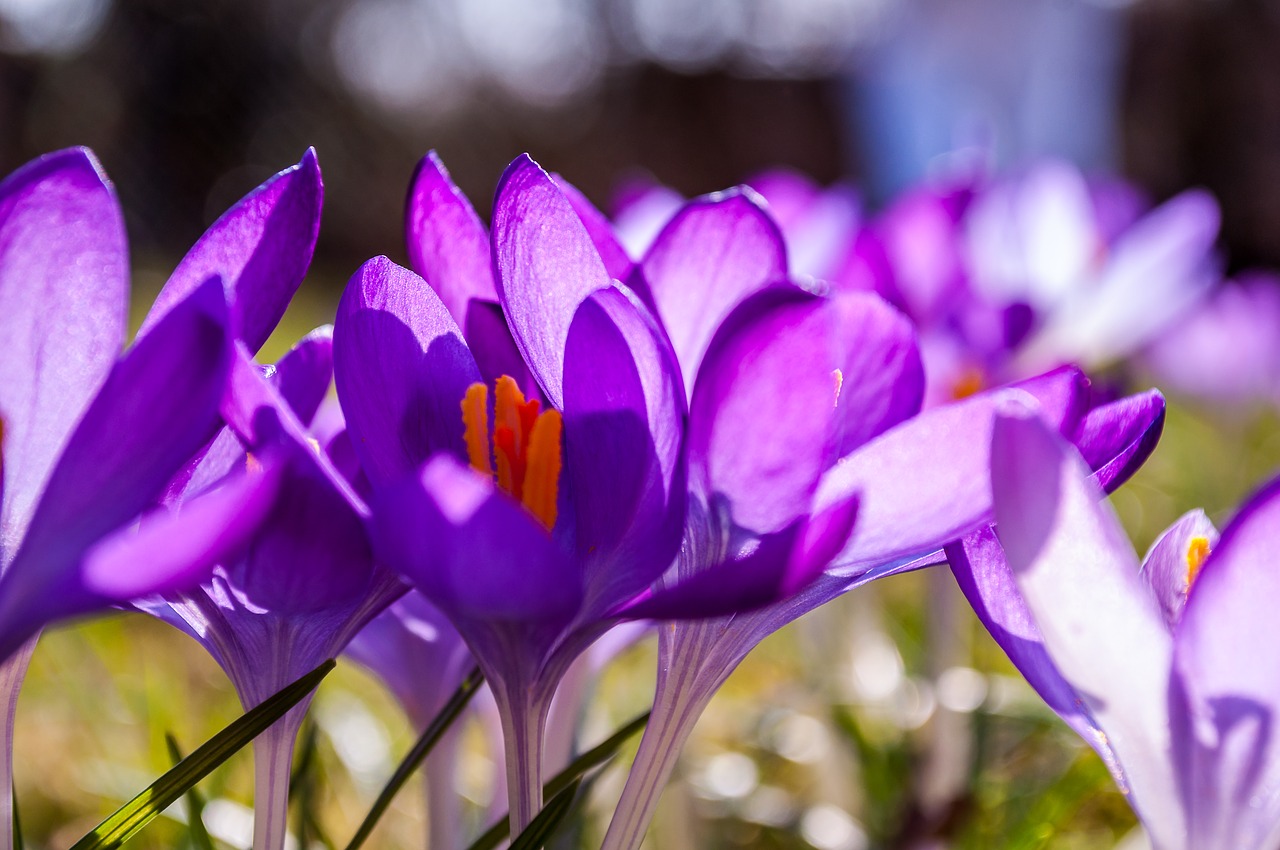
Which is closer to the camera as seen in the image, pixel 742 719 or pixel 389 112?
pixel 742 719

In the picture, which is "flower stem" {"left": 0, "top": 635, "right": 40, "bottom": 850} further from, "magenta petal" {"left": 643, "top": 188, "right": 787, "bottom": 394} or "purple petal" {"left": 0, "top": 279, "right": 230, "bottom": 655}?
"magenta petal" {"left": 643, "top": 188, "right": 787, "bottom": 394}

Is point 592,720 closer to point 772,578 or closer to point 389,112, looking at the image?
point 772,578

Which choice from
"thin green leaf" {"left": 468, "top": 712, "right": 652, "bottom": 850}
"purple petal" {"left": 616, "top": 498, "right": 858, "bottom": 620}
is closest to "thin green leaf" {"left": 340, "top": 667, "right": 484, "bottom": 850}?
"thin green leaf" {"left": 468, "top": 712, "right": 652, "bottom": 850}

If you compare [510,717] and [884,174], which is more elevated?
[510,717]

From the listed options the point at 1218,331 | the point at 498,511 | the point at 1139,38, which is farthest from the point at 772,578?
the point at 1139,38

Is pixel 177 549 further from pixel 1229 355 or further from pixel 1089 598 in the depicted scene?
pixel 1229 355

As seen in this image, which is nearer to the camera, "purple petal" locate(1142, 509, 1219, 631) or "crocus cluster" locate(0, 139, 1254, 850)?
"crocus cluster" locate(0, 139, 1254, 850)

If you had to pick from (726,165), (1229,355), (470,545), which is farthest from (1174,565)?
(726,165)
